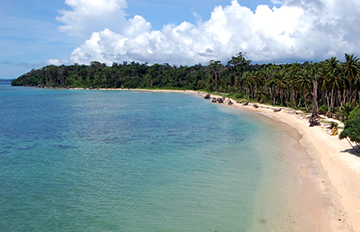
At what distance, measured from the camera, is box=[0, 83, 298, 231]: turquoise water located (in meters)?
16.7

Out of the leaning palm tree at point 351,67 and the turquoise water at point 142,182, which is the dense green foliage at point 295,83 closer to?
the leaning palm tree at point 351,67

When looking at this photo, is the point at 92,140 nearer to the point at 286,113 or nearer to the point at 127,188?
the point at 127,188

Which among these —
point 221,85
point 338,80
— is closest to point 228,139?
point 338,80

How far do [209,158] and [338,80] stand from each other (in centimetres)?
3571

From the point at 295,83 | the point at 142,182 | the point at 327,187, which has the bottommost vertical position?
the point at 142,182

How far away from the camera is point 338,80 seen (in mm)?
49688

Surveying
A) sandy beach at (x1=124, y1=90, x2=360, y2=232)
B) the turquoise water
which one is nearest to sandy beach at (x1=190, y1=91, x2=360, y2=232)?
sandy beach at (x1=124, y1=90, x2=360, y2=232)

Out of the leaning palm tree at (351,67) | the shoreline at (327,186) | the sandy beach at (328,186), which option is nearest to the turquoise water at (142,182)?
the shoreline at (327,186)

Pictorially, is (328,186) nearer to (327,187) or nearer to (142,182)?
(327,187)

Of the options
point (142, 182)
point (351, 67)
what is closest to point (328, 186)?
point (142, 182)

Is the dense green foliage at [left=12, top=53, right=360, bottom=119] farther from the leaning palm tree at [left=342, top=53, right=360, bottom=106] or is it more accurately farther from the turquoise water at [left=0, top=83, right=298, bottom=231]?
the turquoise water at [left=0, top=83, right=298, bottom=231]

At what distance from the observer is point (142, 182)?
22500 mm

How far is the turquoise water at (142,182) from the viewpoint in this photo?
658 inches

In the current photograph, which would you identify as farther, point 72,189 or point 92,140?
point 92,140
